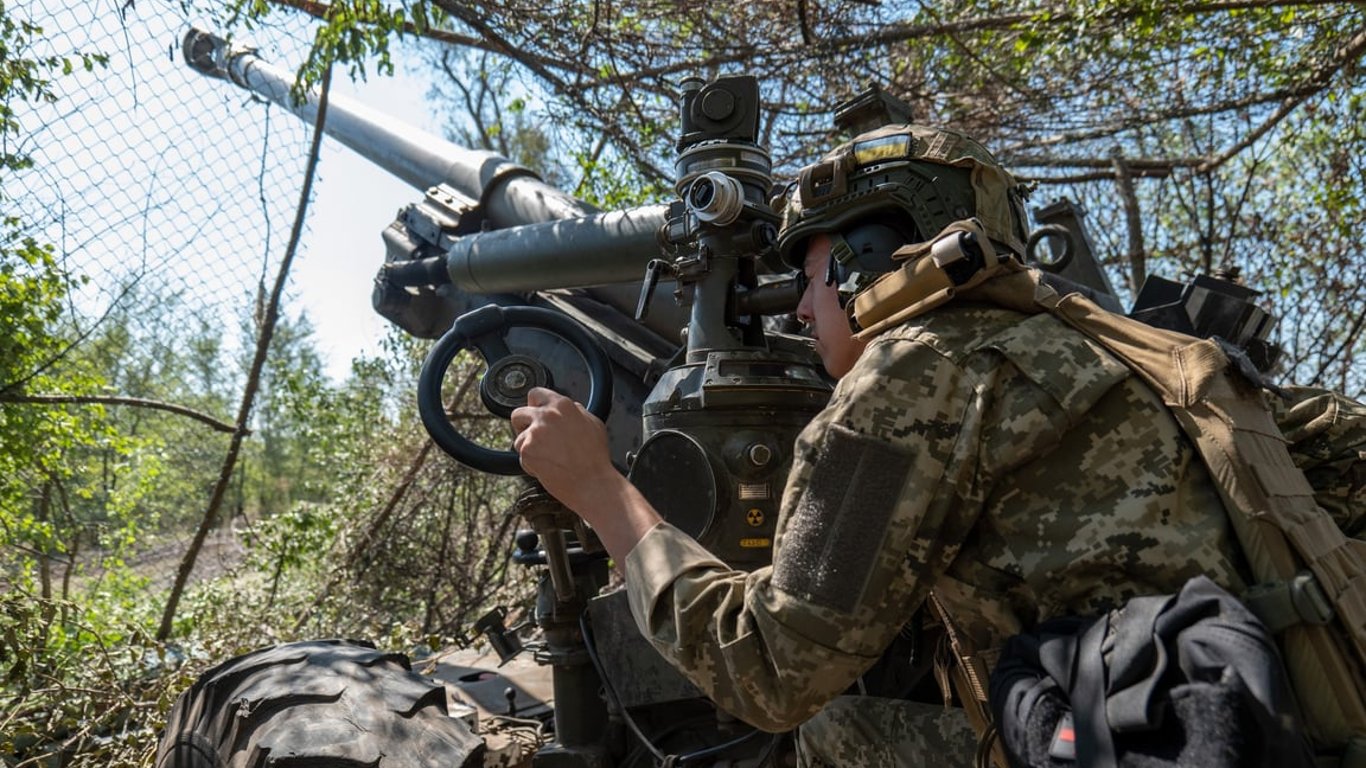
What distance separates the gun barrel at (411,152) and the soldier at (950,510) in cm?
305

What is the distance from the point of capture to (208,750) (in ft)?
8.73

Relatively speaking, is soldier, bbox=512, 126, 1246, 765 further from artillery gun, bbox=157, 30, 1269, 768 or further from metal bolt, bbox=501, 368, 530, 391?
metal bolt, bbox=501, 368, 530, 391

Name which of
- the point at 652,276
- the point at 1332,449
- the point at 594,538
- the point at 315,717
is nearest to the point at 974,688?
the point at 1332,449

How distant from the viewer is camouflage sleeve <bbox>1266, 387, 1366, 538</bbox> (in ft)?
6.44

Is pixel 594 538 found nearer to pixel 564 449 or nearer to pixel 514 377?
pixel 514 377

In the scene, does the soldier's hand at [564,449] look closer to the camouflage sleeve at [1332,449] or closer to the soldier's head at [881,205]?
the soldier's head at [881,205]

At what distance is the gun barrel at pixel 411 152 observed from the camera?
4.97 m

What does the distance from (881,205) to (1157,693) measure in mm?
1131

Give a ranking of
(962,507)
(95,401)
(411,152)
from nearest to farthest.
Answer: (962,507)
(95,401)
(411,152)

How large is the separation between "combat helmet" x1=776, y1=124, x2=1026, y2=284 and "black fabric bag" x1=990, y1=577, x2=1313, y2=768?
2.89 ft

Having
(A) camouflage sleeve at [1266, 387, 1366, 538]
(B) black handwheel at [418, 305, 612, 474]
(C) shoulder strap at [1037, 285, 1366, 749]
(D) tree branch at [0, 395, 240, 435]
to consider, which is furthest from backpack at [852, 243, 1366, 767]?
(D) tree branch at [0, 395, 240, 435]

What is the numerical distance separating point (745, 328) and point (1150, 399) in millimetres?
1388

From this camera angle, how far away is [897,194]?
2.14 m

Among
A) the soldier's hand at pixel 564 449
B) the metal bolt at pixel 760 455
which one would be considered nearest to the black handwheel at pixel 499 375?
the metal bolt at pixel 760 455
